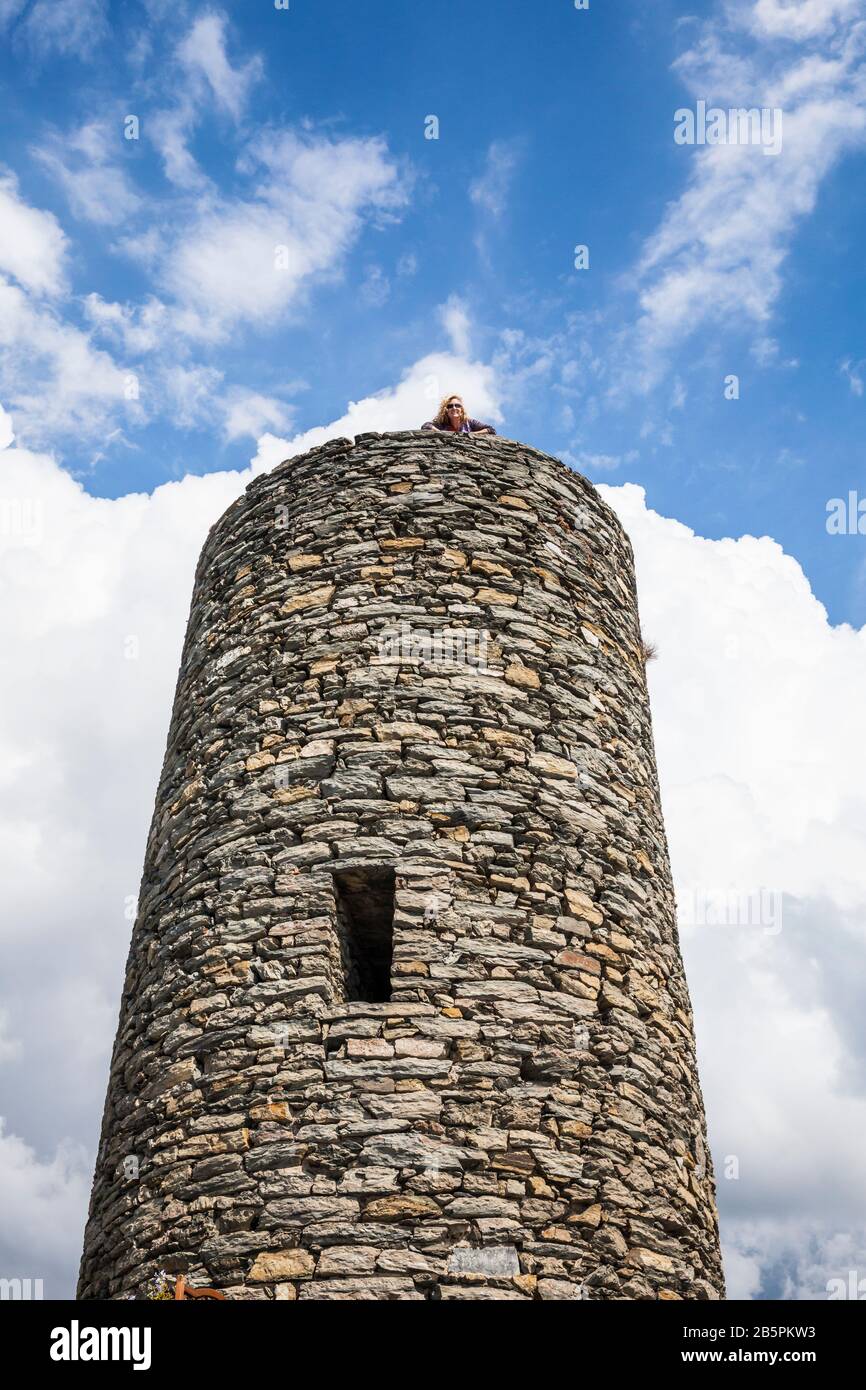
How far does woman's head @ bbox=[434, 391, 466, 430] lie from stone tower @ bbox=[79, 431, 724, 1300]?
68 cm

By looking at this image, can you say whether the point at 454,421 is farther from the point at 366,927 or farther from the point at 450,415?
the point at 366,927

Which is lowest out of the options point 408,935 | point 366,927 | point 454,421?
point 408,935

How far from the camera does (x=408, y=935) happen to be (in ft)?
17.9

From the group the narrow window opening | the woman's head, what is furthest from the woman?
the narrow window opening

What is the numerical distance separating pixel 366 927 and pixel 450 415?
3894 mm

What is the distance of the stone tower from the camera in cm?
491

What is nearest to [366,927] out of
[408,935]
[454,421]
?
[408,935]

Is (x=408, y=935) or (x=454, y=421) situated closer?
(x=408, y=935)

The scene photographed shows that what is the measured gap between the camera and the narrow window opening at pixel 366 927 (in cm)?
570

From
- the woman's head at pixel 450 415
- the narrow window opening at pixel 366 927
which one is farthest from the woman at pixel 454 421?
the narrow window opening at pixel 366 927

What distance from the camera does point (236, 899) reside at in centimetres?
586

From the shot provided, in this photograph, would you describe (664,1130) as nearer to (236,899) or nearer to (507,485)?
(236,899)

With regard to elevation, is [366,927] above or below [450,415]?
below
